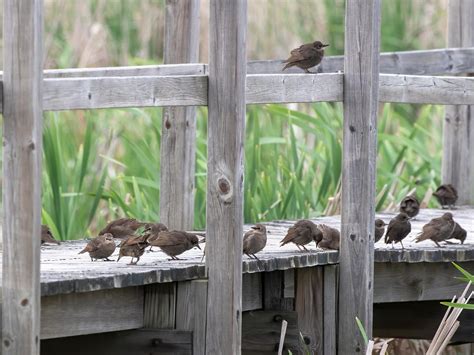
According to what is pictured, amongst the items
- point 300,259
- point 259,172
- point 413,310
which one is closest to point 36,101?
point 300,259

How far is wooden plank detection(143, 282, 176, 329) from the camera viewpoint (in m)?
6.29

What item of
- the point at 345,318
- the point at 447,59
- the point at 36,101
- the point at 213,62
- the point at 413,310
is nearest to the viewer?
the point at 36,101

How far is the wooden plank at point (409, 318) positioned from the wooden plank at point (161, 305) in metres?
2.06

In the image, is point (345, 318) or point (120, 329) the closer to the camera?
A: point (120, 329)

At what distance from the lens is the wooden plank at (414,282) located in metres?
7.63

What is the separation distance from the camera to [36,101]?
510cm

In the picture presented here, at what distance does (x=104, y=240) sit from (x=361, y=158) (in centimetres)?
150

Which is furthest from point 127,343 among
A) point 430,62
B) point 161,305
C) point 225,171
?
point 430,62

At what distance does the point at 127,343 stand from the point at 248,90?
4.69 feet

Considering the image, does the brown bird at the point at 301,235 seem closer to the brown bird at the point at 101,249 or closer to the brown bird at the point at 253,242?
the brown bird at the point at 253,242

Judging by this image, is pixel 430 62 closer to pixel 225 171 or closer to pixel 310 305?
pixel 310 305

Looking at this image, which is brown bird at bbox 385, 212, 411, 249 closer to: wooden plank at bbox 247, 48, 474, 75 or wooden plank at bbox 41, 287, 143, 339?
wooden plank at bbox 41, 287, 143, 339

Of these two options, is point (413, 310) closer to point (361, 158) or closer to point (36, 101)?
point (361, 158)

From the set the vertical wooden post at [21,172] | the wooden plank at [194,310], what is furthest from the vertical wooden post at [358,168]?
the vertical wooden post at [21,172]
